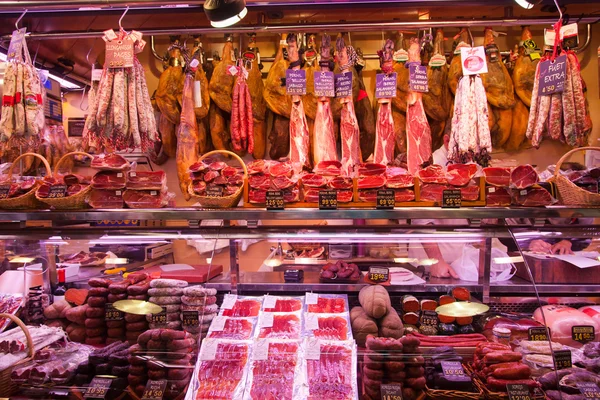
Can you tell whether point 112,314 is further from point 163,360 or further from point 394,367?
point 394,367

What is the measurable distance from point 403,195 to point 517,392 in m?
1.44

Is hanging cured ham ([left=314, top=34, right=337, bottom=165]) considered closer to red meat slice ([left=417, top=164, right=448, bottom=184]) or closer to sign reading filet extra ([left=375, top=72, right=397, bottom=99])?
sign reading filet extra ([left=375, top=72, right=397, bottom=99])

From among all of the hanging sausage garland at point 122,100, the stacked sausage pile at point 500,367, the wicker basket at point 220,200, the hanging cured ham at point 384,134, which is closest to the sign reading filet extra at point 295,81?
the hanging cured ham at point 384,134

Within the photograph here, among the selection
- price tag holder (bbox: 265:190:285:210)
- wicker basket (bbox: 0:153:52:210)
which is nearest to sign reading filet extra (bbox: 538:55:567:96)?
price tag holder (bbox: 265:190:285:210)

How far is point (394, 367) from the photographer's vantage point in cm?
276

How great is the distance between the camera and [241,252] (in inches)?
142

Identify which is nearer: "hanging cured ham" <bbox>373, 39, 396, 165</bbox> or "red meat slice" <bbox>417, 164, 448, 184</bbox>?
"red meat slice" <bbox>417, 164, 448, 184</bbox>

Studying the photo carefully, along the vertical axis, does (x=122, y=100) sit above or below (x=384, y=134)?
above

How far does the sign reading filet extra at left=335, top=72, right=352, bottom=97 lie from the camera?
464 cm

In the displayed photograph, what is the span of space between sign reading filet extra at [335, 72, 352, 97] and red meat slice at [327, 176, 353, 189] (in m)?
1.82

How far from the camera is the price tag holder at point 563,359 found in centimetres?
281

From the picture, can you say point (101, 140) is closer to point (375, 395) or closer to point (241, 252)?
point (241, 252)

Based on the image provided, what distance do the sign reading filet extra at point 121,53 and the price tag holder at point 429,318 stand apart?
330 cm

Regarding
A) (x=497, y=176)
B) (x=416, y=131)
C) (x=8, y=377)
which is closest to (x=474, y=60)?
(x=416, y=131)
